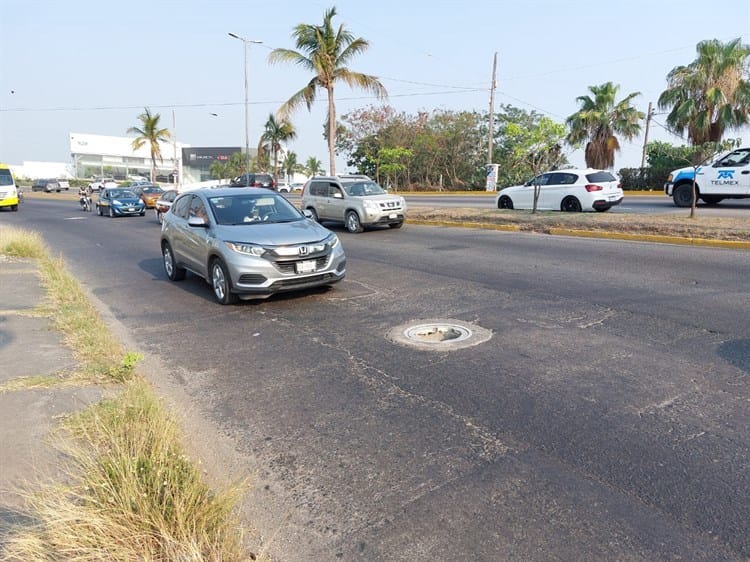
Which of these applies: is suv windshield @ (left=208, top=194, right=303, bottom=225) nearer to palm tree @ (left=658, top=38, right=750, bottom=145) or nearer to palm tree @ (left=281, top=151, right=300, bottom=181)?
palm tree @ (left=658, top=38, right=750, bottom=145)

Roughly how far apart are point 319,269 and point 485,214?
470 inches

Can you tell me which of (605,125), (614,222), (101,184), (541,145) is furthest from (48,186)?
(614,222)

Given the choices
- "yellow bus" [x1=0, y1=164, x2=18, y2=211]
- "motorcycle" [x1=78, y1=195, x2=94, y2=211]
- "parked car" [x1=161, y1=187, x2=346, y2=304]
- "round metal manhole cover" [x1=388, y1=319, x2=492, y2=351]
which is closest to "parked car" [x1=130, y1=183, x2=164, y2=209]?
"motorcycle" [x1=78, y1=195, x2=94, y2=211]

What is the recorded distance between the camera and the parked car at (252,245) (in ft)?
24.8

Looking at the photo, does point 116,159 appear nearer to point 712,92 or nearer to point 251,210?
point 712,92

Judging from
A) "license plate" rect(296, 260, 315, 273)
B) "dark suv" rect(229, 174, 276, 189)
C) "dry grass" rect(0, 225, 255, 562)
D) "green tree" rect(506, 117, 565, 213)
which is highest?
"green tree" rect(506, 117, 565, 213)

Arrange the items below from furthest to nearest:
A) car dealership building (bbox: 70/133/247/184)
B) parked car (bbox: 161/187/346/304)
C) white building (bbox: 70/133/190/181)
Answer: white building (bbox: 70/133/190/181)
car dealership building (bbox: 70/133/247/184)
parked car (bbox: 161/187/346/304)

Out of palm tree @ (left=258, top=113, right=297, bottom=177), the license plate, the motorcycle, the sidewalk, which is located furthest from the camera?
palm tree @ (left=258, top=113, right=297, bottom=177)

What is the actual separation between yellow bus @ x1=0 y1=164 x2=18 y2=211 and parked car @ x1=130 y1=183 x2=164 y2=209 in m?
6.77

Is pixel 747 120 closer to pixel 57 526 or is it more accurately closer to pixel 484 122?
pixel 484 122

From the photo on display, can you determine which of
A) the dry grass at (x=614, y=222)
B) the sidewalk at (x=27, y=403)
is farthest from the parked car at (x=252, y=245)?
the dry grass at (x=614, y=222)

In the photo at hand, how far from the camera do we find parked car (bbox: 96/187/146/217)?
2689 cm

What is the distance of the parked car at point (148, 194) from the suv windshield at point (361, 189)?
57.1ft

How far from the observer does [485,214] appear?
18797 mm
